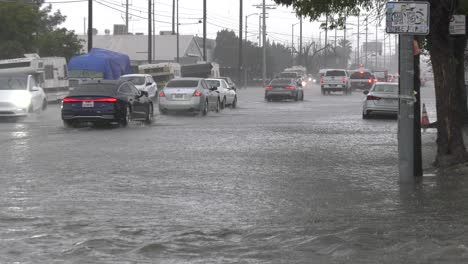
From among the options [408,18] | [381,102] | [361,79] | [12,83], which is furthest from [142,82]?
[361,79]

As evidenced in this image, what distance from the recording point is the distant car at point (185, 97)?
1190 inches

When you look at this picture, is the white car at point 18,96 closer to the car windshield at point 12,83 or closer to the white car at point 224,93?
the car windshield at point 12,83

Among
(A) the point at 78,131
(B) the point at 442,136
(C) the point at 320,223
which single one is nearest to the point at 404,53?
(B) the point at 442,136

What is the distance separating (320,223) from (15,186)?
500 centimetres

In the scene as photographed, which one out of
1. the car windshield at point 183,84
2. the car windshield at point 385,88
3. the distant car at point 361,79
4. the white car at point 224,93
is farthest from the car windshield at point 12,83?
the distant car at point 361,79

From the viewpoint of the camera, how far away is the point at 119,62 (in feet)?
150

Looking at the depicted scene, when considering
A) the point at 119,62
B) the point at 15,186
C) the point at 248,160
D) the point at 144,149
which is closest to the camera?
the point at 15,186

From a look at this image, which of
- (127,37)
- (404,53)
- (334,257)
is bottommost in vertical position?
(334,257)

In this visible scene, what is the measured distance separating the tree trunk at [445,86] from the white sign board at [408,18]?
152 centimetres

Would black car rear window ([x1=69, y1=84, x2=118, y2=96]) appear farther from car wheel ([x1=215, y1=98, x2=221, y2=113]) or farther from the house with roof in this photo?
the house with roof

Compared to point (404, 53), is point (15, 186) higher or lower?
lower

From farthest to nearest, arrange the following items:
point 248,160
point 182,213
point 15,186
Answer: point 248,160 < point 15,186 < point 182,213

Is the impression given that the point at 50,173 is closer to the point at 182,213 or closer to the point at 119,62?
the point at 182,213

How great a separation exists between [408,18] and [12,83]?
62.3 ft
